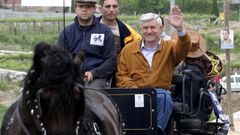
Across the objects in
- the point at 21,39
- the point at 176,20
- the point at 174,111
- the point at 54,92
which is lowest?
the point at 21,39

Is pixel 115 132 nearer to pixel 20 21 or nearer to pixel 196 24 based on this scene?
pixel 20 21

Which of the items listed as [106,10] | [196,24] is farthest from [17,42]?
[106,10]

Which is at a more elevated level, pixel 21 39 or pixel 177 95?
pixel 177 95

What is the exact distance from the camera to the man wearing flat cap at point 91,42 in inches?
307

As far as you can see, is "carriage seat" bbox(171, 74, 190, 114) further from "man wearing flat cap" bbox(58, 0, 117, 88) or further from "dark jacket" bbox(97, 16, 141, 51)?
"man wearing flat cap" bbox(58, 0, 117, 88)

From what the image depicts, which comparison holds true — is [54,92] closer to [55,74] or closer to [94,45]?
[55,74]

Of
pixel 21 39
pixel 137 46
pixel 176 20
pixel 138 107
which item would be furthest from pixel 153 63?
pixel 21 39

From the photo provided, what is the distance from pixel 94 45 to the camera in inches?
308

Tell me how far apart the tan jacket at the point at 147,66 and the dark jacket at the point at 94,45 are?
0.92 ft

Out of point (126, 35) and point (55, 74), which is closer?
point (55, 74)

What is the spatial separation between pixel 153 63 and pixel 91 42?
0.73 metres

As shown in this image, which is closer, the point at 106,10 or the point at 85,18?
the point at 85,18

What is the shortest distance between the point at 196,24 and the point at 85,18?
67896 millimetres

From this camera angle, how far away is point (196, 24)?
247ft
